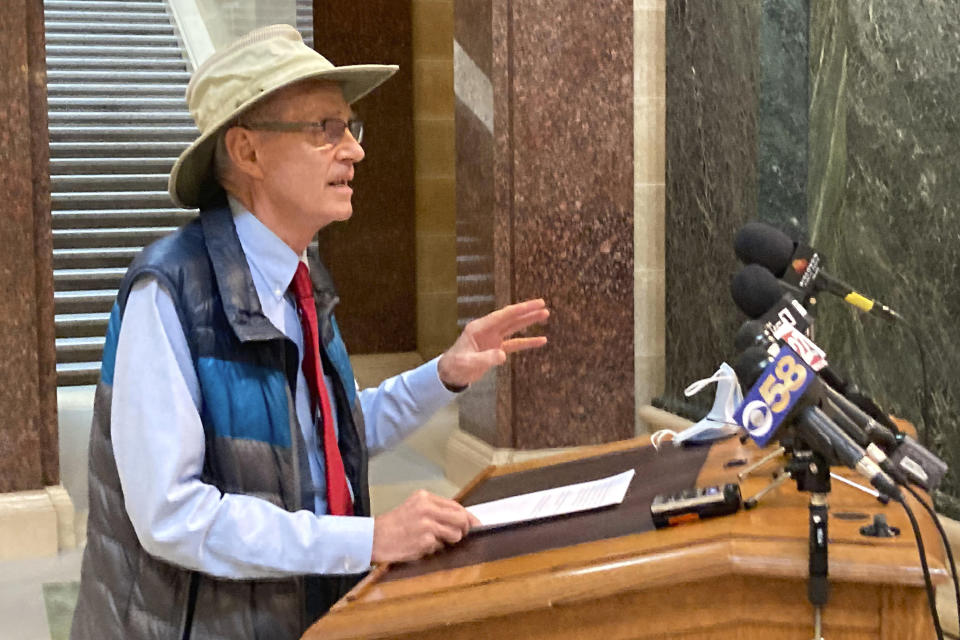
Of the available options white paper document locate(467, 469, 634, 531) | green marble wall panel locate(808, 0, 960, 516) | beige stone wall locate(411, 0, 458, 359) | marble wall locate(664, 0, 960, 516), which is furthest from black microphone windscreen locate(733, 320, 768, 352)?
beige stone wall locate(411, 0, 458, 359)

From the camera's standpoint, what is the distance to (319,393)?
2.24 meters

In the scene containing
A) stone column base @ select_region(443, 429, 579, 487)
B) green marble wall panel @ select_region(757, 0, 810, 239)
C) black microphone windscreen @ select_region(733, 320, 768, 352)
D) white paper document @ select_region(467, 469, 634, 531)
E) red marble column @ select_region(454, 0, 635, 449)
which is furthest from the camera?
stone column base @ select_region(443, 429, 579, 487)

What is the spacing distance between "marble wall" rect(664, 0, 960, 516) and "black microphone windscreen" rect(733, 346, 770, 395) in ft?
6.69

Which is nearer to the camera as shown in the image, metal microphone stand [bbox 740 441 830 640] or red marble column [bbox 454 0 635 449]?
metal microphone stand [bbox 740 441 830 640]

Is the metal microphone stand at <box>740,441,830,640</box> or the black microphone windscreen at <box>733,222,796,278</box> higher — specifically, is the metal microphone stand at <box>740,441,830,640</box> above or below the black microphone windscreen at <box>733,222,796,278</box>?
below

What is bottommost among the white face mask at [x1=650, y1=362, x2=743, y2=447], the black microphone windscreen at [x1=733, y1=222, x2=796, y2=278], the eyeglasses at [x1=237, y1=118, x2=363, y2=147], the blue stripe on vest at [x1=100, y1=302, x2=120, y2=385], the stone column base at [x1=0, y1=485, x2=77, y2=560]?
the stone column base at [x1=0, y1=485, x2=77, y2=560]

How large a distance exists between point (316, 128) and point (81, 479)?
4723mm

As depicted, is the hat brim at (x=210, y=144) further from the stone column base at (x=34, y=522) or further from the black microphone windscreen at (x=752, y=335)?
the stone column base at (x=34, y=522)

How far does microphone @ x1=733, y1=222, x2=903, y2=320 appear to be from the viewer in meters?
2.02

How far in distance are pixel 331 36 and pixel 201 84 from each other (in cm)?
801

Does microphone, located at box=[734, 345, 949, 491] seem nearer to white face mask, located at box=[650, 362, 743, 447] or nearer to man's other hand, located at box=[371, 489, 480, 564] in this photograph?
man's other hand, located at box=[371, 489, 480, 564]

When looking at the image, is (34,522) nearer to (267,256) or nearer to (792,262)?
(267,256)

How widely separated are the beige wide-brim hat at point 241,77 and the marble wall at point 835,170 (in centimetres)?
211

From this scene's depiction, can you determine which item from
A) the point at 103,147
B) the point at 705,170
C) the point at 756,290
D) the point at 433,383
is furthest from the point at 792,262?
the point at 103,147
